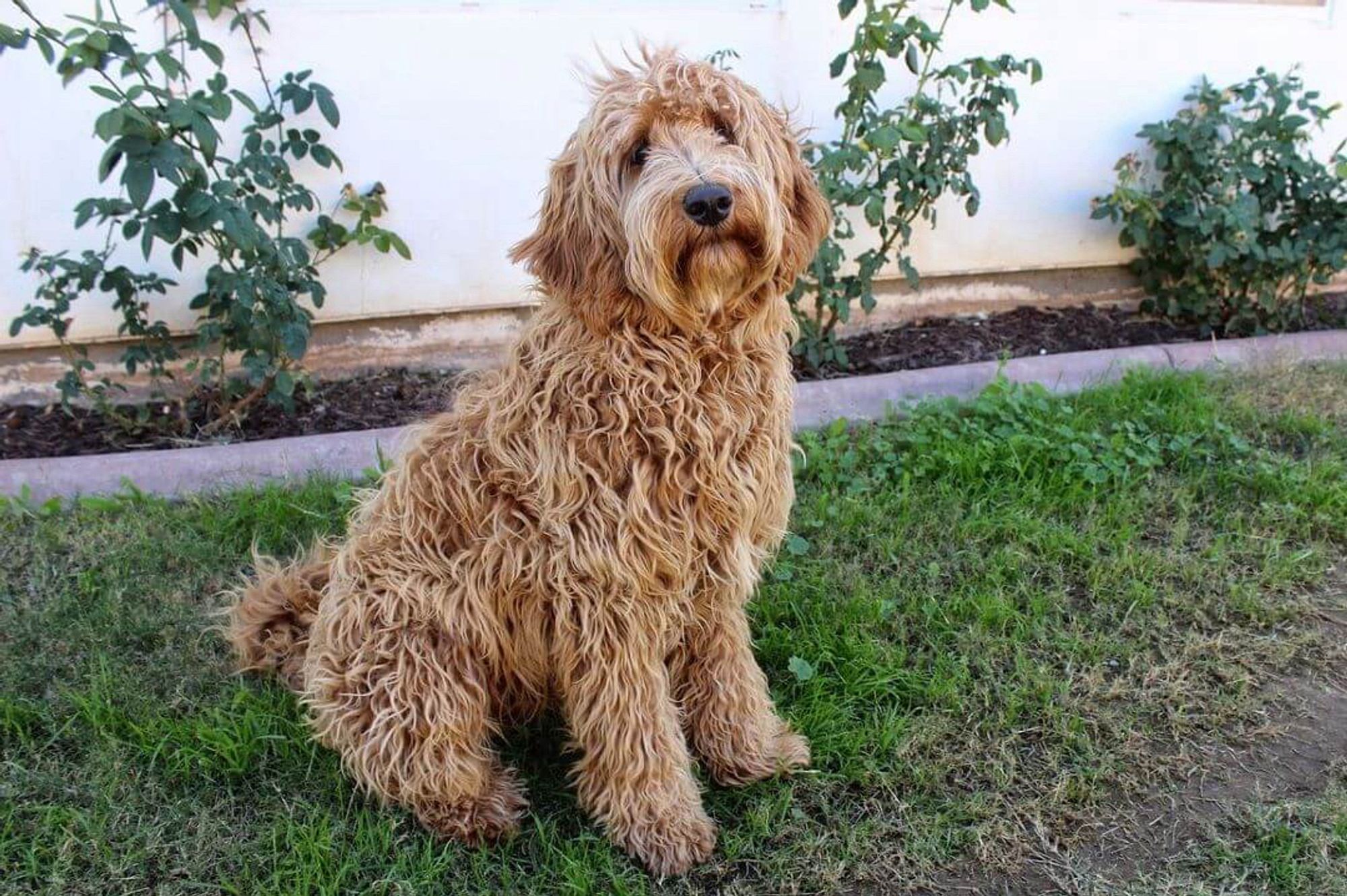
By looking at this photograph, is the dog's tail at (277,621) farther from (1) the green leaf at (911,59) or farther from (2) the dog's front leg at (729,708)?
(1) the green leaf at (911,59)

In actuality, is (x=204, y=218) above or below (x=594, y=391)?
above

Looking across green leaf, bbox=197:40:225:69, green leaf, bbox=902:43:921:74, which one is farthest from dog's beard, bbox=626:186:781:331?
green leaf, bbox=902:43:921:74

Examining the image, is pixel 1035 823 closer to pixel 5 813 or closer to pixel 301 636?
pixel 301 636

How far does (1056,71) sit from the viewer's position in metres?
5.02

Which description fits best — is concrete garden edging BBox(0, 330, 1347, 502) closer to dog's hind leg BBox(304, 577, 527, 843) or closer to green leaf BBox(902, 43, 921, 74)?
dog's hind leg BBox(304, 577, 527, 843)

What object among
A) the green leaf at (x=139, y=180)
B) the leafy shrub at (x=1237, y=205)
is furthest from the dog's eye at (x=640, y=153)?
the leafy shrub at (x=1237, y=205)

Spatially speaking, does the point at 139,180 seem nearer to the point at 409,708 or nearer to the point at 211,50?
the point at 211,50

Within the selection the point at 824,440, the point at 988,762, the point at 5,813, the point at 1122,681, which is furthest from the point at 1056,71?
the point at 5,813

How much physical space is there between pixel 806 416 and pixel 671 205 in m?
2.34

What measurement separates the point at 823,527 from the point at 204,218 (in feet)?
7.96

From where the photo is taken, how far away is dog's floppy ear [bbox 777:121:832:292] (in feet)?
7.30

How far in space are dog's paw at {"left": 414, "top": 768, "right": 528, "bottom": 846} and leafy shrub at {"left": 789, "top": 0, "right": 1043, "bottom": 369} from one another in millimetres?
2758

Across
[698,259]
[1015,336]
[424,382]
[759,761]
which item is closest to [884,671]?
[759,761]

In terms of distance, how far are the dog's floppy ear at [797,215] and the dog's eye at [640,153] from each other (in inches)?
12.6
